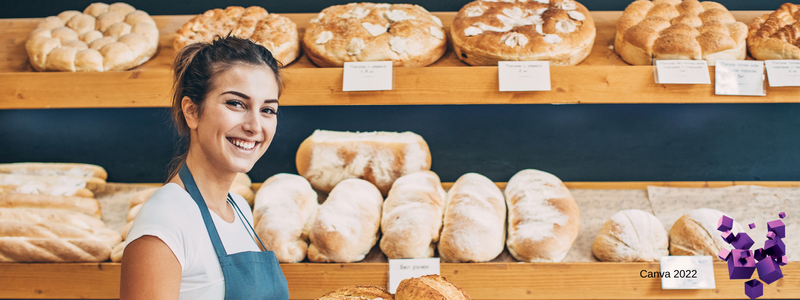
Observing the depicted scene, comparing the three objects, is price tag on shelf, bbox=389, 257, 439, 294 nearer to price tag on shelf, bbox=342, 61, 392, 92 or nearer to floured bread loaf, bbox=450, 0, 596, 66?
price tag on shelf, bbox=342, 61, 392, 92

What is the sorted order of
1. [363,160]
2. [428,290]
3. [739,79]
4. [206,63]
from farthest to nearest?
[363,160]
[739,79]
[206,63]
[428,290]

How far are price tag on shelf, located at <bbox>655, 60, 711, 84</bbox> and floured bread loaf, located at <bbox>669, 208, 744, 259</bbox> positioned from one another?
453 mm

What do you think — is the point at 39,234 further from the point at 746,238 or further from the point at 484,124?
the point at 746,238

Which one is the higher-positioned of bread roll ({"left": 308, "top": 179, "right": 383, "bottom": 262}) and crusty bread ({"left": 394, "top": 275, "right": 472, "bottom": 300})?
crusty bread ({"left": 394, "top": 275, "right": 472, "bottom": 300})

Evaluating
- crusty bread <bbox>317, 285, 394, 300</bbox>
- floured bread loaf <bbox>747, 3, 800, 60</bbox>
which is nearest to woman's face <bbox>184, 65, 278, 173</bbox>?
crusty bread <bbox>317, 285, 394, 300</bbox>

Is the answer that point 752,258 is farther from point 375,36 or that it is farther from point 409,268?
point 375,36

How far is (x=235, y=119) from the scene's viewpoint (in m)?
0.97

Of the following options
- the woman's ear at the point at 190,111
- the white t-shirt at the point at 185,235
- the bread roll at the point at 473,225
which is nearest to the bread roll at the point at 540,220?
the bread roll at the point at 473,225

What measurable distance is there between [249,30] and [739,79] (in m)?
1.65

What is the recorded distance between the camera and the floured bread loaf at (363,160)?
188cm

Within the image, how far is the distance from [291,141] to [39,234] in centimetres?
100

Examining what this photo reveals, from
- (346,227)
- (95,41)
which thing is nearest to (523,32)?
(346,227)

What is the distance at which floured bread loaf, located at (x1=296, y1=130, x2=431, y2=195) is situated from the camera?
74.0 inches

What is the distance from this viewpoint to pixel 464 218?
5.15 feet
